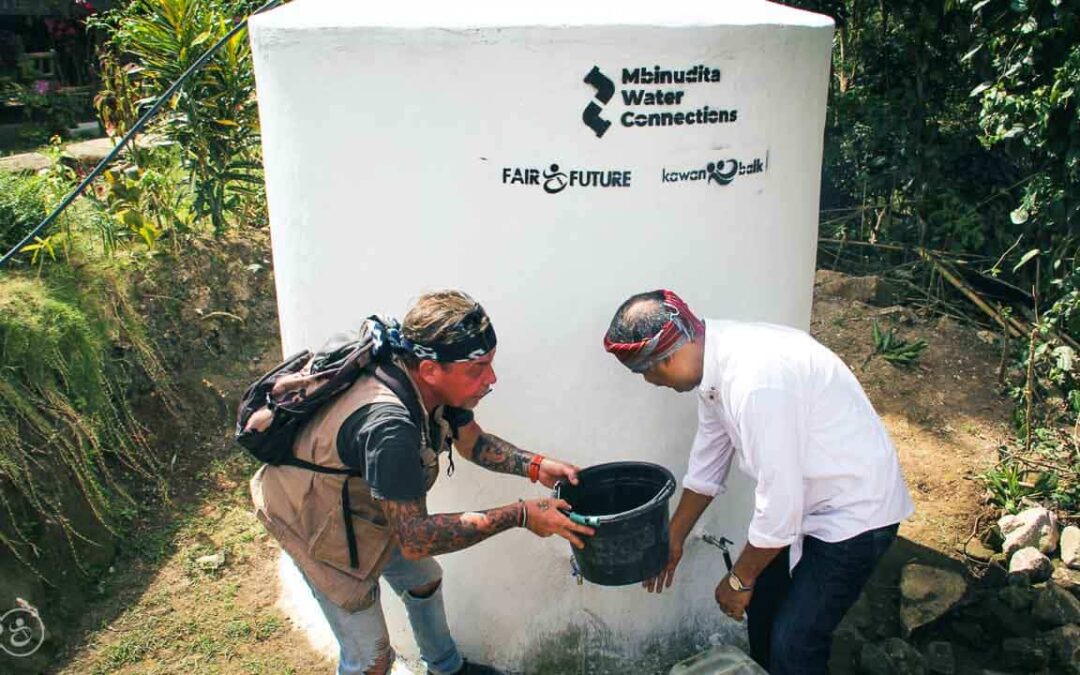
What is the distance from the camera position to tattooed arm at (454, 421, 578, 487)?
2.92 metres

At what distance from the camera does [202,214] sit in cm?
600

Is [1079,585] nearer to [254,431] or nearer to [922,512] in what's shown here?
[922,512]

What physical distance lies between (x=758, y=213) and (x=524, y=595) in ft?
5.29

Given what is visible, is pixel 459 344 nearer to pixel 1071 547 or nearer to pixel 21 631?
pixel 21 631

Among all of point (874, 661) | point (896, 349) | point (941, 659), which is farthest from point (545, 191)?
point (896, 349)

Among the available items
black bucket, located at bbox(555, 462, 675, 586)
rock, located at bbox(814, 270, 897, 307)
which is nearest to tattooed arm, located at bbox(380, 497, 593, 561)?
black bucket, located at bbox(555, 462, 675, 586)

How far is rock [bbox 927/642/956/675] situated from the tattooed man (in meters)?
1.78

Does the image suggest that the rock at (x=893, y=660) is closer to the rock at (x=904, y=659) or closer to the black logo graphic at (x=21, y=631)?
the rock at (x=904, y=659)

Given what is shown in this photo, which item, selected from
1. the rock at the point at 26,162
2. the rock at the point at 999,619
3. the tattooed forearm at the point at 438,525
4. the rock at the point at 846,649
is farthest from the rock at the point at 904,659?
the rock at the point at 26,162

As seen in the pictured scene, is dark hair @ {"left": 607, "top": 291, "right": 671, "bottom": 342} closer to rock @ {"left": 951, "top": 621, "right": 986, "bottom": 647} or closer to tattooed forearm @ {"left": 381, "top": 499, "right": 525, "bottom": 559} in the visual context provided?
tattooed forearm @ {"left": 381, "top": 499, "right": 525, "bottom": 559}

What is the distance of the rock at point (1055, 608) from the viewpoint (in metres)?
3.75

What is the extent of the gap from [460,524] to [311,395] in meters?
0.53

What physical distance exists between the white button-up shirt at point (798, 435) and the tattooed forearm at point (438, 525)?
2.23ft

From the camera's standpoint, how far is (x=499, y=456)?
294cm
